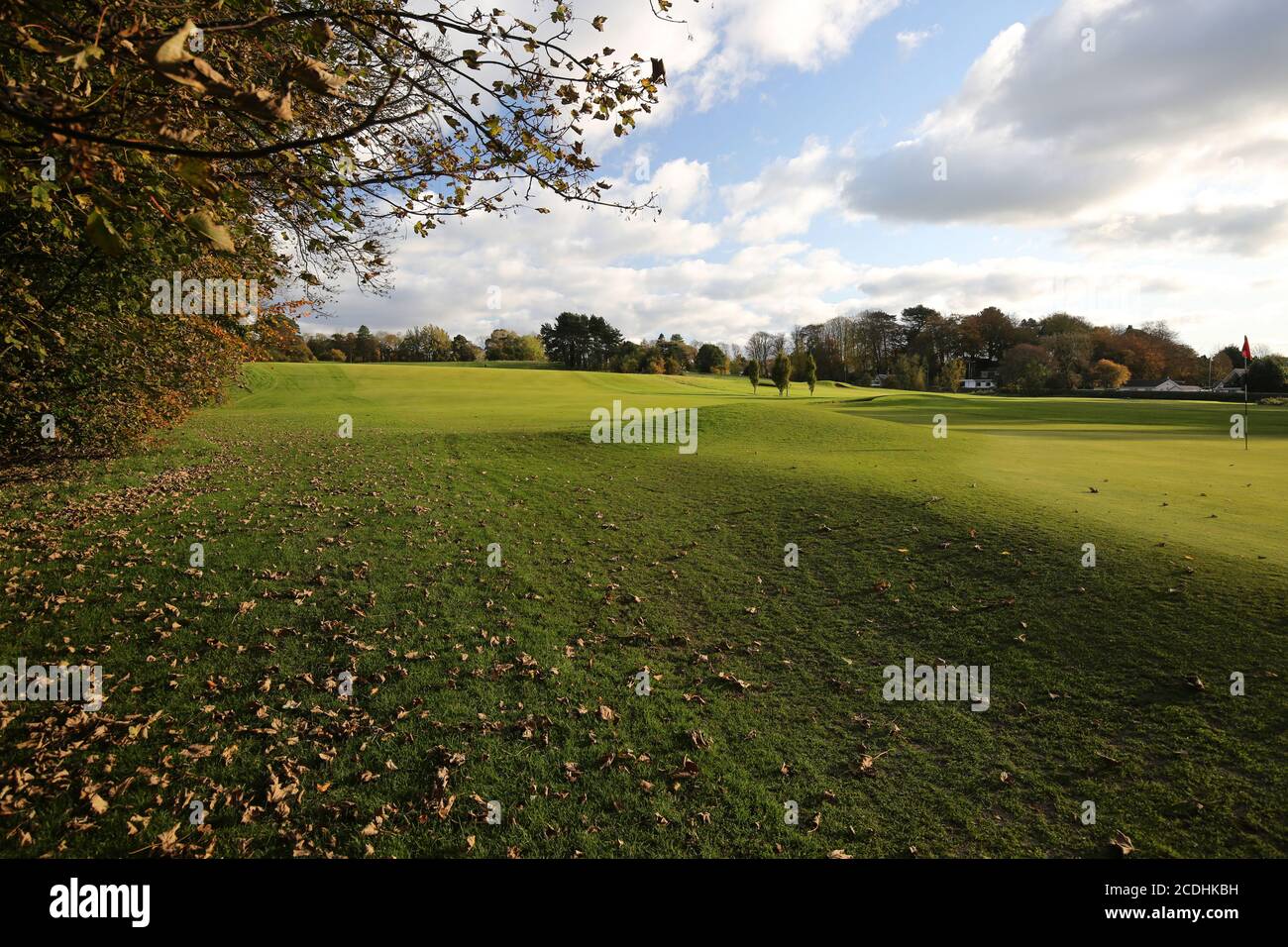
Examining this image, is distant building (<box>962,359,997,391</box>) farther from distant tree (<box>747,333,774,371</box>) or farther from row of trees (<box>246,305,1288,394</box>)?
distant tree (<box>747,333,774,371</box>)

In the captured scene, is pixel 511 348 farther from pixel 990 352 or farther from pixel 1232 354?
pixel 1232 354

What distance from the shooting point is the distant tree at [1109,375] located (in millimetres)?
91750

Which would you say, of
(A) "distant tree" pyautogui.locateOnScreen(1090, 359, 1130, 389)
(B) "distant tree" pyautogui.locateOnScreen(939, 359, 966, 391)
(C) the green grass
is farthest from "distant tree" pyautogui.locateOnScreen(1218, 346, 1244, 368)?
(C) the green grass

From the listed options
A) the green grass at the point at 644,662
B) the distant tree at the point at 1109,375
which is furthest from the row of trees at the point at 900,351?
the green grass at the point at 644,662

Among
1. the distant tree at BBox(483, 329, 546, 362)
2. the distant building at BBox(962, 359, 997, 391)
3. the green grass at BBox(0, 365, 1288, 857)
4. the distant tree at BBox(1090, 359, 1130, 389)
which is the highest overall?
the distant tree at BBox(483, 329, 546, 362)

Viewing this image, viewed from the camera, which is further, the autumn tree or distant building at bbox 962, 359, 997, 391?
distant building at bbox 962, 359, 997, 391

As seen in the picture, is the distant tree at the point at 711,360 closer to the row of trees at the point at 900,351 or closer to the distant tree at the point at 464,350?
the row of trees at the point at 900,351

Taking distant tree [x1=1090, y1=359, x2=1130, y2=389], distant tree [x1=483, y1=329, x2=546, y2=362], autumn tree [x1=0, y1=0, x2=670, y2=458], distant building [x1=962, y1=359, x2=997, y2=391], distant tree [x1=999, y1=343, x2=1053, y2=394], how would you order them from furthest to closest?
distant tree [x1=483, y1=329, x2=546, y2=362]
distant building [x1=962, y1=359, x2=997, y2=391]
distant tree [x1=1090, y1=359, x2=1130, y2=389]
distant tree [x1=999, y1=343, x2=1053, y2=394]
autumn tree [x1=0, y1=0, x2=670, y2=458]

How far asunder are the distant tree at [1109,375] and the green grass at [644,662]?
9409 centimetres

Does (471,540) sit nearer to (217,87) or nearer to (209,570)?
(209,570)

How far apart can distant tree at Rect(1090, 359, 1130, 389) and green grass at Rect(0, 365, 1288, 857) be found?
94.1 metres

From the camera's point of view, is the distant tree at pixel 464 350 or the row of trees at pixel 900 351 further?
the distant tree at pixel 464 350

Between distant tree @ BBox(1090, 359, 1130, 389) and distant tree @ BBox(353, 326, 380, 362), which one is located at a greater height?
distant tree @ BBox(353, 326, 380, 362)

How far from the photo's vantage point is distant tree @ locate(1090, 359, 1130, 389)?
301 feet
